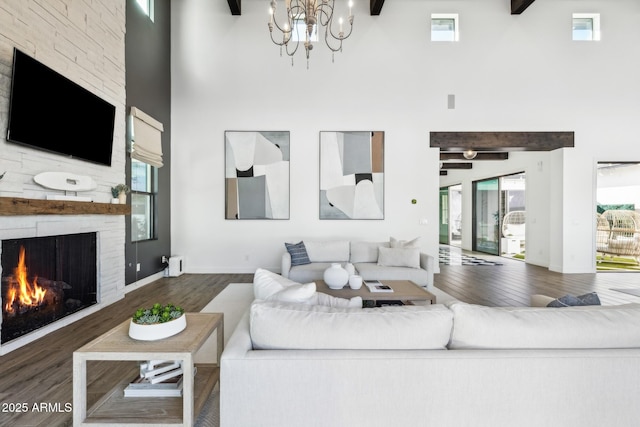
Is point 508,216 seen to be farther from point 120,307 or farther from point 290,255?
point 120,307

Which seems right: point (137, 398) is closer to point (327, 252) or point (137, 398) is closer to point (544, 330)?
point (544, 330)

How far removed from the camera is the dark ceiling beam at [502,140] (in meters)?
5.78

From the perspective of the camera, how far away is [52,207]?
9.64ft

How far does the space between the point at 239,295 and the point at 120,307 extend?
4.80 ft

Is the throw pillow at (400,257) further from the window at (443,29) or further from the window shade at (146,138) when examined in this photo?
the window at (443,29)

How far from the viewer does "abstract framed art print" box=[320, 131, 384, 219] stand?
19.0 ft

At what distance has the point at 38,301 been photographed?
2904 mm

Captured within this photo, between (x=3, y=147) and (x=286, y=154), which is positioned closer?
(x=3, y=147)

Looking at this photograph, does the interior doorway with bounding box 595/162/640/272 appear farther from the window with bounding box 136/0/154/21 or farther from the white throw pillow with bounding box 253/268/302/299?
the window with bounding box 136/0/154/21

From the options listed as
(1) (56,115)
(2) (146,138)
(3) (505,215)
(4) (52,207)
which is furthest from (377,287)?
(3) (505,215)

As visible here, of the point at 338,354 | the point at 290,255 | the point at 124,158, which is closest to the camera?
the point at 338,354

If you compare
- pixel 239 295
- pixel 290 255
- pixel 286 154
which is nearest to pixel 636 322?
pixel 290 255

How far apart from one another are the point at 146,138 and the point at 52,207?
83.8 inches

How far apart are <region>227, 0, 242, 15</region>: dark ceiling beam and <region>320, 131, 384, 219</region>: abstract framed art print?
277 centimetres
